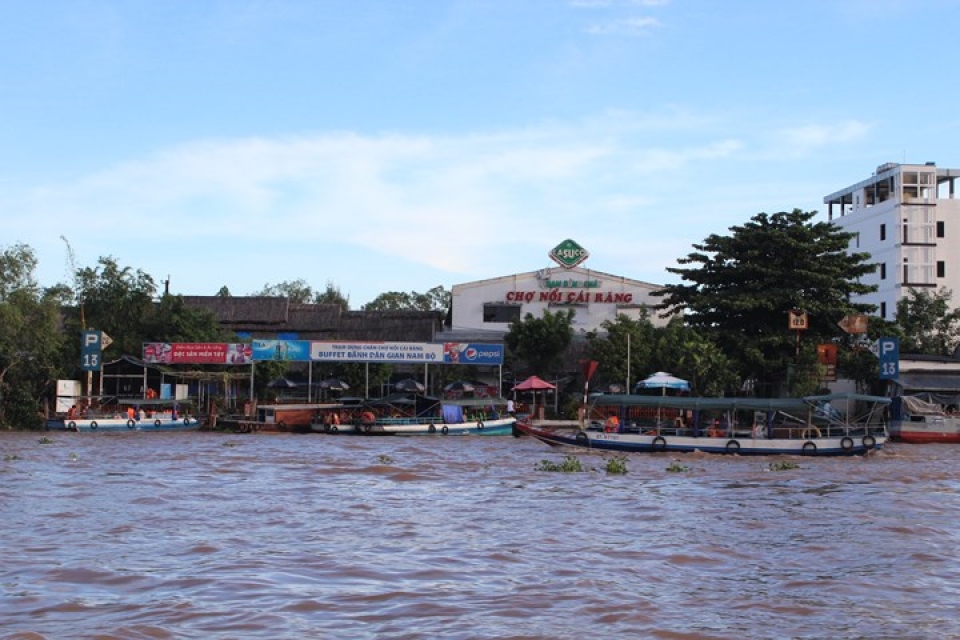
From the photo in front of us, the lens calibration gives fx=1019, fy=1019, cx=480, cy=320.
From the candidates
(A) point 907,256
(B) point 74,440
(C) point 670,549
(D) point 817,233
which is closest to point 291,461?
(B) point 74,440

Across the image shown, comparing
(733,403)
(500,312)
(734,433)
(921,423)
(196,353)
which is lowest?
(921,423)

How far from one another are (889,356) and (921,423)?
2788 millimetres

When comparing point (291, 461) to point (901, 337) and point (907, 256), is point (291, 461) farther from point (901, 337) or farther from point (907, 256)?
point (907, 256)

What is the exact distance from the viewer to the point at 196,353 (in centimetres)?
4084

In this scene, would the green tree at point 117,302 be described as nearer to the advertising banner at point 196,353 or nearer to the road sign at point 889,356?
the advertising banner at point 196,353

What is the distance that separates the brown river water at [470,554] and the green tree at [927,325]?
28617mm

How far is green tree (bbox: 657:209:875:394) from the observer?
38.2 metres

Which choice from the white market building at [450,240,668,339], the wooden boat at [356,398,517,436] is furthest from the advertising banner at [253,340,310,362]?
the white market building at [450,240,668,339]

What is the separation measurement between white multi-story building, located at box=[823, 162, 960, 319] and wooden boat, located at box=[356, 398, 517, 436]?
28036 mm

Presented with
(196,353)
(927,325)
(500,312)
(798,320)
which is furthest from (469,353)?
(927,325)

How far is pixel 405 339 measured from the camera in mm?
48750

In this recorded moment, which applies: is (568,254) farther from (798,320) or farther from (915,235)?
(915,235)

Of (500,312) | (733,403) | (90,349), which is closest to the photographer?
(733,403)

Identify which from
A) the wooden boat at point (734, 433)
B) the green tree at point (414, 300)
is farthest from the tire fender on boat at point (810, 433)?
the green tree at point (414, 300)
